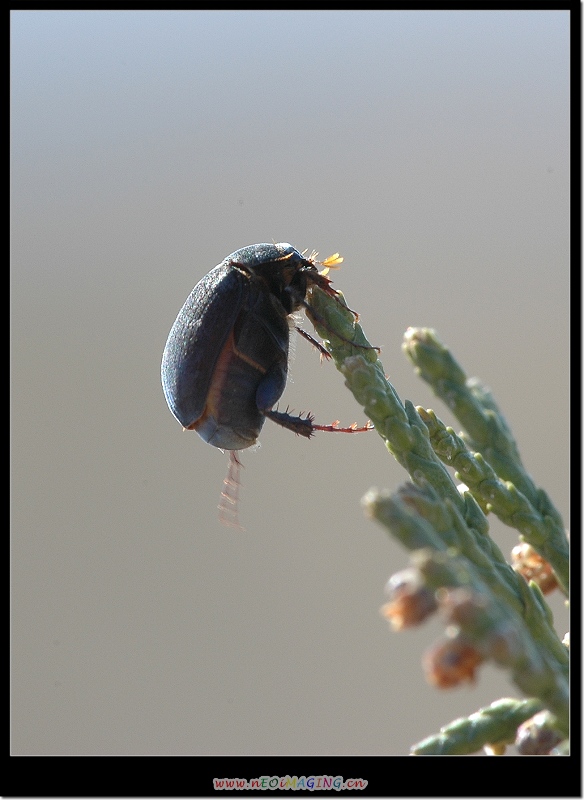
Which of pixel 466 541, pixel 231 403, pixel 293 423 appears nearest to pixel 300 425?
pixel 293 423

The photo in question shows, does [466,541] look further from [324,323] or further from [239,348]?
[239,348]

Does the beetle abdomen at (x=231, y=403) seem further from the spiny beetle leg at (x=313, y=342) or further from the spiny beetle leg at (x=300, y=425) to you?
the spiny beetle leg at (x=313, y=342)

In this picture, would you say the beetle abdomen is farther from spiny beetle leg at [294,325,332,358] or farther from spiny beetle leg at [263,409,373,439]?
spiny beetle leg at [294,325,332,358]

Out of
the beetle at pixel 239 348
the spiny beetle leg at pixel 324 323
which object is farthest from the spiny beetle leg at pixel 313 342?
the spiny beetle leg at pixel 324 323
